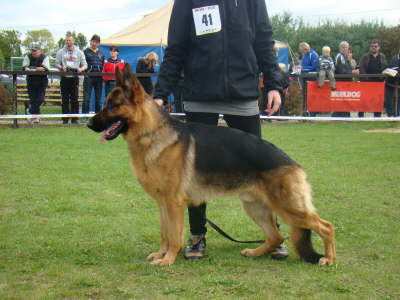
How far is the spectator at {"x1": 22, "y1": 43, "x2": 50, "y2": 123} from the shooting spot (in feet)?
50.2

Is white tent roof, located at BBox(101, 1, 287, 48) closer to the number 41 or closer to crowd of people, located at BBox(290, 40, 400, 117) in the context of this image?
crowd of people, located at BBox(290, 40, 400, 117)

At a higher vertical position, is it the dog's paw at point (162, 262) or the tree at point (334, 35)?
the tree at point (334, 35)

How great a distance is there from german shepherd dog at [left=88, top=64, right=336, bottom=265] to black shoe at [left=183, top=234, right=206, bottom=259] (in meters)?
0.19

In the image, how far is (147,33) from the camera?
21844 millimetres

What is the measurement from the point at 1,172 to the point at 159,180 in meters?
4.87

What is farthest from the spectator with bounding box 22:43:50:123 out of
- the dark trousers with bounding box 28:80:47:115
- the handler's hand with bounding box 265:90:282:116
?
the handler's hand with bounding box 265:90:282:116

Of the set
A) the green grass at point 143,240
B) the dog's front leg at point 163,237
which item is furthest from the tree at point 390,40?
the dog's front leg at point 163,237

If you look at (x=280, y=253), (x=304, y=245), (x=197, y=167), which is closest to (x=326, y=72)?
(x=280, y=253)

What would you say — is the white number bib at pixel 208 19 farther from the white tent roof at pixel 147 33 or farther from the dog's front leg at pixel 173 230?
the white tent roof at pixel 147 33

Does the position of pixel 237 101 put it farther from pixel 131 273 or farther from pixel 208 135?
pixel 131 273

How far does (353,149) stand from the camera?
11109mm

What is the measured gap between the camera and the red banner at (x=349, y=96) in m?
17.2

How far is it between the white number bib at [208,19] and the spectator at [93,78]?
449 inches

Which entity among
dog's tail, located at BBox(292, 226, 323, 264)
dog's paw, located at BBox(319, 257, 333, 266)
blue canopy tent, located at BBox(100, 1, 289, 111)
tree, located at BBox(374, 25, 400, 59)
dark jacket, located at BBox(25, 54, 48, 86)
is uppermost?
tree, located at BBox(374, 25, 400, 59)
